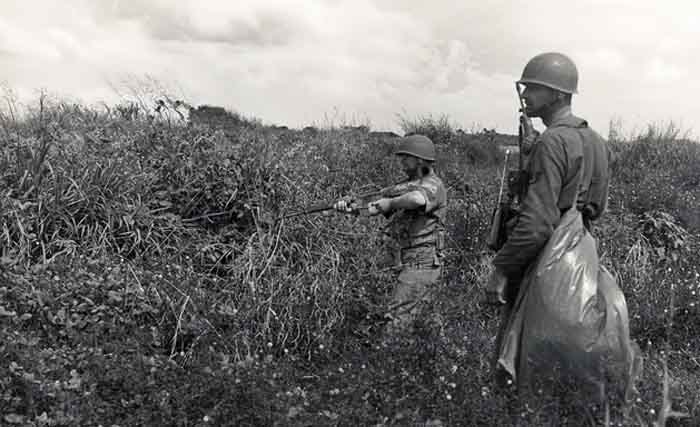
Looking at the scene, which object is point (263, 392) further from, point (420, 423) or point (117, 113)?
point (117, 113)

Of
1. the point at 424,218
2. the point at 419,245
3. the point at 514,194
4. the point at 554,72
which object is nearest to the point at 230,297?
the point at 419,245

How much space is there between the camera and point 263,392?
3879mm

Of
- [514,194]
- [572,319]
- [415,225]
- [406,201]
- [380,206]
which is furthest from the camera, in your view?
[415,225]


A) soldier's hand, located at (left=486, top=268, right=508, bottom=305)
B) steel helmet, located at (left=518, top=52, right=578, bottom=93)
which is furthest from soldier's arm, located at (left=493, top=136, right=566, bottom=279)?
steel helmet, located at (left=518, top=52, right=578, bottom=93)

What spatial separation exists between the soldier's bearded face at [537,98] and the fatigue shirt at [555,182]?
0.37 feet

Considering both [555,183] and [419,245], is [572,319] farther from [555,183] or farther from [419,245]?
[419,245]

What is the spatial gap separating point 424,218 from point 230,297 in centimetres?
185

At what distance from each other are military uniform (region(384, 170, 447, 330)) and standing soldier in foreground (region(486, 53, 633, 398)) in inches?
61.2

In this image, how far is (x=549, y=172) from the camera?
3244 millimetres

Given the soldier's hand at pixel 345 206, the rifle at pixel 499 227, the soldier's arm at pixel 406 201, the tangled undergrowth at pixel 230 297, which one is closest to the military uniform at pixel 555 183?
the rifle at pixel 499 227

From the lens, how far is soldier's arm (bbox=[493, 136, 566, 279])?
325 centimetres

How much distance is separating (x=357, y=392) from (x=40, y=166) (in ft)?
13.2

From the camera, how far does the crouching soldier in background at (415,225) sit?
5.02 metres

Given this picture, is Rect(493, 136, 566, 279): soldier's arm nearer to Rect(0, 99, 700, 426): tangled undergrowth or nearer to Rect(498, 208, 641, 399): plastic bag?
Rect(498, 208, 641, 399): plastic bag
